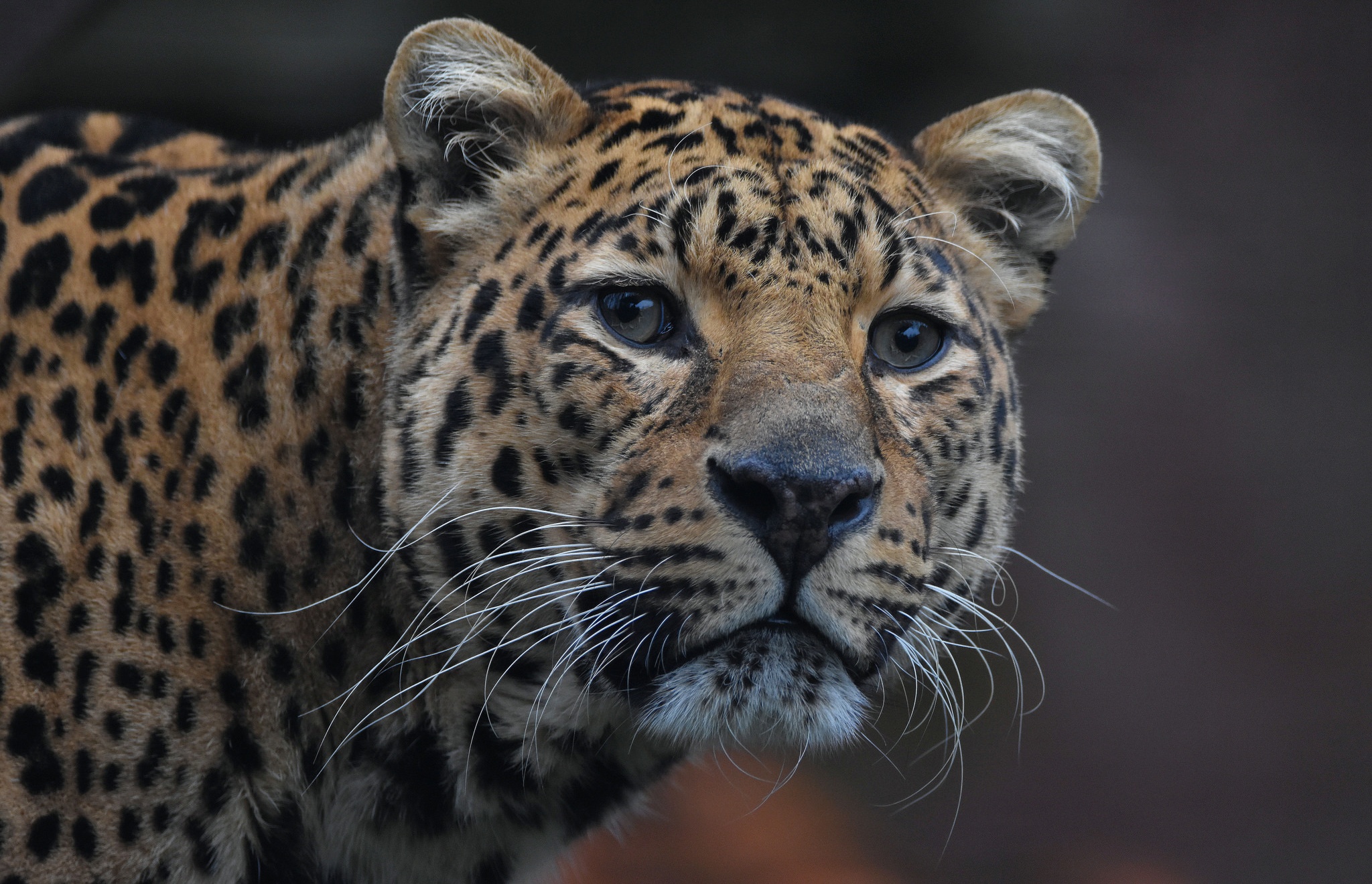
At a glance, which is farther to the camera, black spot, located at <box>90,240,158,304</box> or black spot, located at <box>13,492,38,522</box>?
black spot, located at <box>90,240,158,304</box>

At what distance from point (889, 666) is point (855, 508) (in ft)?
2.12

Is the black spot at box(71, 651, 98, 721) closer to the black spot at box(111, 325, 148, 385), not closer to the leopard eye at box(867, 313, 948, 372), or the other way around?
the black spot at box(111, 325, 148, 385)

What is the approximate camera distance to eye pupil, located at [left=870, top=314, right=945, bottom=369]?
3787 millimetres

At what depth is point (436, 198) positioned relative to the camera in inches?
147

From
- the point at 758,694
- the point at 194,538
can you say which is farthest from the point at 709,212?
the point at 194,538

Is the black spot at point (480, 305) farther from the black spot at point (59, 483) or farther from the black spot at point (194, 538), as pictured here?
the black spot at point (59, 483)

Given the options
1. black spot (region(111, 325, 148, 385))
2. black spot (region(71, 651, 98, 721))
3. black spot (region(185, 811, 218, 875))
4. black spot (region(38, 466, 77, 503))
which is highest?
black spot (region(111, 325, 148, 385))

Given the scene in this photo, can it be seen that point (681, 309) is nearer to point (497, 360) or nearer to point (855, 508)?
point (497, 360)

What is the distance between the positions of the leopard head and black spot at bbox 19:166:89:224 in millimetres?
1131

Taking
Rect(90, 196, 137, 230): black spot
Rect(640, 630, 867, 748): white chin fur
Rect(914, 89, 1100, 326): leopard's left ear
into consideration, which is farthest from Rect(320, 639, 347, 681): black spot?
Rect(914, 89, 1100, 326): leopard's left ear

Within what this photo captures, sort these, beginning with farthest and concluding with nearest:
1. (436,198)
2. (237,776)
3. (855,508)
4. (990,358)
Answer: (990,358)
(436,198)
(237,776)
(855,508)

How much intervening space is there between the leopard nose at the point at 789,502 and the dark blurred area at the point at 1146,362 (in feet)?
22.9

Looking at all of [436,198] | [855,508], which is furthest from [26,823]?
[855,508]

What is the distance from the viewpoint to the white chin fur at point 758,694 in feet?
10.4
